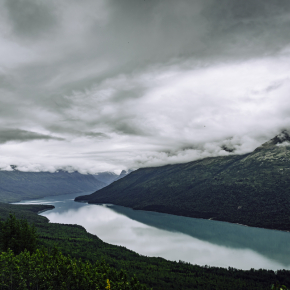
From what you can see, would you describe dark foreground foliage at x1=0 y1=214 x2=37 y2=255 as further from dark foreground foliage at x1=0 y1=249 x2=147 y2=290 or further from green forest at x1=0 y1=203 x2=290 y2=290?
dark foreground foliage at x1=0 y1=249 x2=147 y2=290

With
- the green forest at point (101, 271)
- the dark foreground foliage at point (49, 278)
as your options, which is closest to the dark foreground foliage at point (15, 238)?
the green forest at point (101, 271)

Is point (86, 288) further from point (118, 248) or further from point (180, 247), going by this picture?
point (180, 247)

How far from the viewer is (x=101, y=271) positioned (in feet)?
210

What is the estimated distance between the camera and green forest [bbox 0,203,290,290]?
5222cm

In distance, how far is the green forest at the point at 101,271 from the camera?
52219 mm

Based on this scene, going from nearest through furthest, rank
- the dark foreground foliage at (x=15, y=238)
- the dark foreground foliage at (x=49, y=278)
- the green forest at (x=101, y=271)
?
the dark foreground foliage at (x=49, y=278) → the green forest at (x=101, y=271) → the dark foreground foliage at (x=15, y=238)

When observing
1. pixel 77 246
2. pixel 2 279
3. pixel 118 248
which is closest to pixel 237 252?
pixel 118 248

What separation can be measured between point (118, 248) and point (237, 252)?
86.2 meters

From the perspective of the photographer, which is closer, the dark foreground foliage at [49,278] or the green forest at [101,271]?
the dark foreground foliage at [49,278]

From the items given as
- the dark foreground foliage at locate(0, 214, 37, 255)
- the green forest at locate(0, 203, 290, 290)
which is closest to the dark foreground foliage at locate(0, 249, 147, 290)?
the green forest at locate(0, 203, 290, 290)

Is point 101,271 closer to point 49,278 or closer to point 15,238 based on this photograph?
point 49,278

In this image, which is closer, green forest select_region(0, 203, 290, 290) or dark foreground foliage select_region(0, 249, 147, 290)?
dark foreground foliage select_region(0, 249, 147, 290)

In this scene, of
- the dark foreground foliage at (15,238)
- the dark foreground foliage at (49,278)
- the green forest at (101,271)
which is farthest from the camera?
the dark foreground foliage at (15,238)

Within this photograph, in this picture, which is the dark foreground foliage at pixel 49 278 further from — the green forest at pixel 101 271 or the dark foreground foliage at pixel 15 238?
the dark foreground foliage at pixel 15 238
